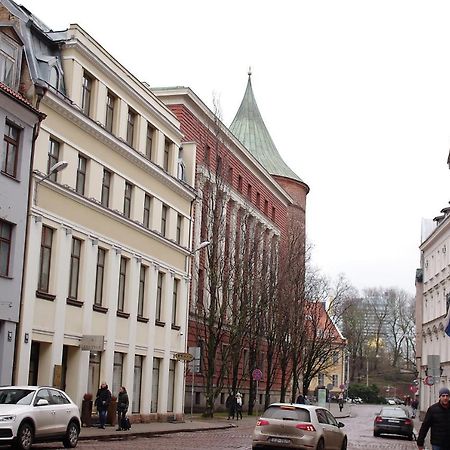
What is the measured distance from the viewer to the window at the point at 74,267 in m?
32.0

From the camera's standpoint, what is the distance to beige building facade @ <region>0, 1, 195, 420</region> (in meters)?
30.0

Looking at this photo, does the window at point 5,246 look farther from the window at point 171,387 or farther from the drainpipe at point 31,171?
the window at point 171,387

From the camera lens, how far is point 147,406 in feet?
127

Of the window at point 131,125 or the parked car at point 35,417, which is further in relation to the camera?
the window at point 131,125

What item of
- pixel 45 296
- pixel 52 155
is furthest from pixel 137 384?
pixel 52 155

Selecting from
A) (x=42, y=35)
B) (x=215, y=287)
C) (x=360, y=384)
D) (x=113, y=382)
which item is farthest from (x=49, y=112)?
(x=360, y=384)

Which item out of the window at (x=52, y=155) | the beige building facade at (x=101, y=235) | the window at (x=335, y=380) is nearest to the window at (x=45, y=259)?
the beige building facade at (x=101, y=235)

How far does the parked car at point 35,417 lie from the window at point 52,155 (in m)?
9.88

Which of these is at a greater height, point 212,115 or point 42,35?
point 212,115

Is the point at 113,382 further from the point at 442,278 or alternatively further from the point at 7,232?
the point at 442,278

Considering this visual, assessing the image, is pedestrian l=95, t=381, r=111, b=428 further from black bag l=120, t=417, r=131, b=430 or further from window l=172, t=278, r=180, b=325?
window l=172, t=278, r=180, b=325

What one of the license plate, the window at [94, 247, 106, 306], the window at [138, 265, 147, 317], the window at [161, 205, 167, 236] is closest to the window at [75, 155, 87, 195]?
the window at [94, 247, 106, 306]

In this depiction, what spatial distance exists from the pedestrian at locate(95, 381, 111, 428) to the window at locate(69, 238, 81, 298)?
11.7 feet

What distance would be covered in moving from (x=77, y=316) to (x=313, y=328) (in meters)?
35.8
